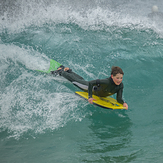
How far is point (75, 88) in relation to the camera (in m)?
5.20

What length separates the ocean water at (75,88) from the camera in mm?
3266

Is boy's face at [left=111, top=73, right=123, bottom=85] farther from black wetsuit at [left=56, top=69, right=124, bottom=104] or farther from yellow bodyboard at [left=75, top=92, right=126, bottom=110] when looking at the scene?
yellow bodyboard at [left=75, top=92, right=126, bottom=110]

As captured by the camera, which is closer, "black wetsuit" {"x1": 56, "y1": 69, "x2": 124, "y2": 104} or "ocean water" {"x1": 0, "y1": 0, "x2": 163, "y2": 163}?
"ocean water" {"x1": 0, "y1": 0, "x2": 163, "y2": 163}

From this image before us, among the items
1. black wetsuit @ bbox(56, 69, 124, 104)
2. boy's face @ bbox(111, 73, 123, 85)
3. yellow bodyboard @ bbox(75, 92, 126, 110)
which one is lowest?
yellow bodyboard @ bbox(75, 92, 126, 110)

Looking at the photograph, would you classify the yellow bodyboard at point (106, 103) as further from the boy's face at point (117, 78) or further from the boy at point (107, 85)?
the boy's face at point (117, 78)

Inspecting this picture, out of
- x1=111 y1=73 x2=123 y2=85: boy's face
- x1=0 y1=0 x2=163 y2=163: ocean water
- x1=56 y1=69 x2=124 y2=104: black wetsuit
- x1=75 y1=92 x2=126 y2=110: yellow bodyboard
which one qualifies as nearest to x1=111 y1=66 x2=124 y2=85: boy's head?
x1=111 y1=73 x2=123 y2=85: boy's face

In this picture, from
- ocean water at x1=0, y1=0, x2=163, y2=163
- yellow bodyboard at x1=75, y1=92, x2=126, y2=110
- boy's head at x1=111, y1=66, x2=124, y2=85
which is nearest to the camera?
ocean water at x1=0, y1=0, x2=163, y2=163

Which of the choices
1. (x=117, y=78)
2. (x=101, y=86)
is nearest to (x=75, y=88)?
(x=101, y=86)

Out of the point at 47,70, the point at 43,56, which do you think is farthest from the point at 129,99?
the point at 43,56

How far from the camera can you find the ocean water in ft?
10.7

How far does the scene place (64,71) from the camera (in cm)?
520

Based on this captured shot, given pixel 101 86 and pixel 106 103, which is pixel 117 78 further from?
pixel 106 103

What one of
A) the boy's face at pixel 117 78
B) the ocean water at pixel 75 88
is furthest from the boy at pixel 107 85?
the ocean water at pixel 75 88

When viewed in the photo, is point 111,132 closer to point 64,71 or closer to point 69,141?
point 69,141
